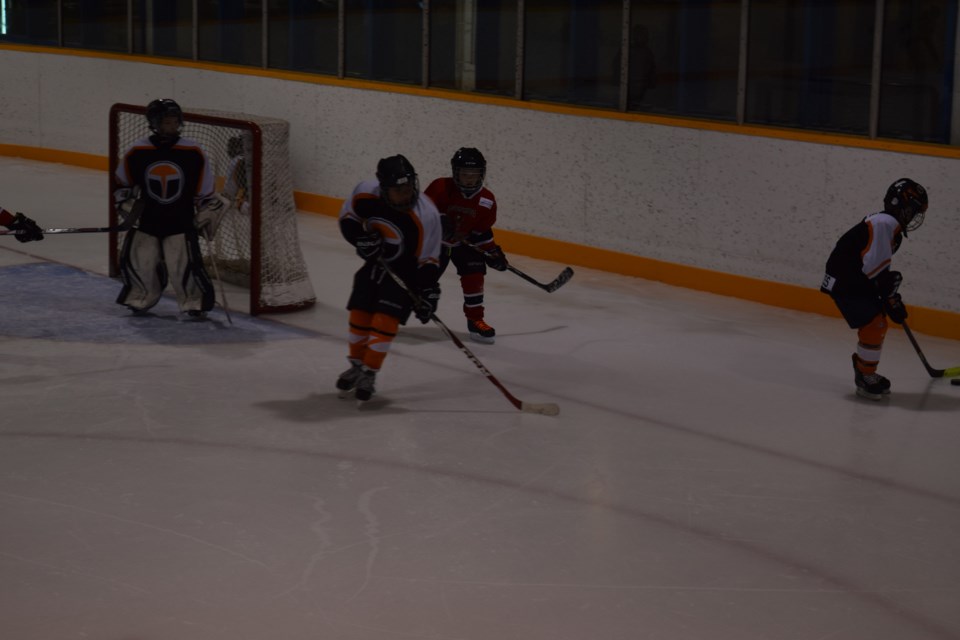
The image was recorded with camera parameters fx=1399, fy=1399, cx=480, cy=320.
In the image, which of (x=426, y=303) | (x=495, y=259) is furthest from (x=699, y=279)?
(x=426, y=303)

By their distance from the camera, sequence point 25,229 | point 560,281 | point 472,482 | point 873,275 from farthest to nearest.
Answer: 1. point 560,281
2. point 25,229
3. point 873,275
4. point 472,482

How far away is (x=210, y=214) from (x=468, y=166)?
125cm

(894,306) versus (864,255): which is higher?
(864,255)

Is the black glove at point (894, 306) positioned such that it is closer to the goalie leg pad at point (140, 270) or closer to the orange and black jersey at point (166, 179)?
the orange and black jersey at point (166, 179)

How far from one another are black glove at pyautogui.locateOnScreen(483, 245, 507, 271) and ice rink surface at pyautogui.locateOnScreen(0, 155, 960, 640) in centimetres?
34

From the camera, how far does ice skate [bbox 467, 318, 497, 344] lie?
250 inches

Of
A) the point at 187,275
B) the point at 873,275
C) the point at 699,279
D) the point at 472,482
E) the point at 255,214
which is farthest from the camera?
the point at 699,279

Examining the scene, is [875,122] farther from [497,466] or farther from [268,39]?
[268,39]

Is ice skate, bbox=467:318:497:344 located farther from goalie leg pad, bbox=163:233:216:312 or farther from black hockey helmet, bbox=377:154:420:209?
black hockey helmet, bbox=377:154:420:209

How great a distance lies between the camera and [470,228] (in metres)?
6.37

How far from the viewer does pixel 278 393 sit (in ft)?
17.5

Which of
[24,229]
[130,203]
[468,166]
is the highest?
[468,166]

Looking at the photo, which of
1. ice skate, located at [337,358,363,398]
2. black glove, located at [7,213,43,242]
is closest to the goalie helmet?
black glove, located at [7,213,43,242]

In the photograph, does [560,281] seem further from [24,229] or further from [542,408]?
[24,229]
